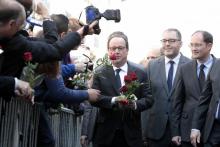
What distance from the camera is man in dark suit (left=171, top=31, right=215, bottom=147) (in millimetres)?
8258

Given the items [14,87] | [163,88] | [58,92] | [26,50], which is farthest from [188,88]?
[14,87]

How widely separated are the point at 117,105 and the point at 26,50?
97.4 inches

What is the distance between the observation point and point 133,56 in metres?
16.7

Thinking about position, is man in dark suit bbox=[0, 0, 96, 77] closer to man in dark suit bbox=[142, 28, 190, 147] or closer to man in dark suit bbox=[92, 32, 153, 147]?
man in dark suit bbox=[92, 32, 153, 147]

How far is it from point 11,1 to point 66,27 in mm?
2023

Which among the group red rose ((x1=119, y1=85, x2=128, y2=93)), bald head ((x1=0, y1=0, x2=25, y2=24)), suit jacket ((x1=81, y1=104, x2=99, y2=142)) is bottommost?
suit jacket ((x1=81, y1=104, x2=99, y2=142))

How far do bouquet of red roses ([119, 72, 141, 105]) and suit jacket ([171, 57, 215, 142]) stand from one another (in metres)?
0.96

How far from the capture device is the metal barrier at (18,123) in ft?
18.7

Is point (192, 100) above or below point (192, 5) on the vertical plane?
below

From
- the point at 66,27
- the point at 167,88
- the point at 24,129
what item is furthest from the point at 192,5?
the point at 24,129

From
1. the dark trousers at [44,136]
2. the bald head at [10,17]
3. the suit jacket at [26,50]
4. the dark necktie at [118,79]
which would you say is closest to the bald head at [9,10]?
the bald head at [10,17]

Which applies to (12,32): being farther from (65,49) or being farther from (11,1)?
(65,49)

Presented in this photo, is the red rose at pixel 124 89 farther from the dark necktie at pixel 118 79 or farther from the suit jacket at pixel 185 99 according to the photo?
the suit jacket at pixel 185 99

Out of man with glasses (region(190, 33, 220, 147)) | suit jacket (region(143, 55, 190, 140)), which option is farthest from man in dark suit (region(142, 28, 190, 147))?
man with glasses (region(190, 33, 220, 147))
